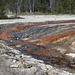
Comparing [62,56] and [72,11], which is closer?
[62,56]

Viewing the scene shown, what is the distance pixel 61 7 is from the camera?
156 feet

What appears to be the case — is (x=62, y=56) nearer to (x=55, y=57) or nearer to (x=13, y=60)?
(x=55, y=57)

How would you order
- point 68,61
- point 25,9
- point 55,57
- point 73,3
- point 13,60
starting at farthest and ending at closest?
1. point 25,9
2. point 73,3
3. point 55,57
4. point 68,61
5. point 13,60

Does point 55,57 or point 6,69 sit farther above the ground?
point 6,69

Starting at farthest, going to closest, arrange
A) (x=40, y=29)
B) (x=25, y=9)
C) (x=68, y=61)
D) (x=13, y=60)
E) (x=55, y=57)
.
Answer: (x=25, y=9) < (x=40, y=29) < (x=55, y=57) < (x=68, y=61) < (x=13, y=60)

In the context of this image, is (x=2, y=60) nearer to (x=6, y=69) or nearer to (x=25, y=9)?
(x=6, y=69)

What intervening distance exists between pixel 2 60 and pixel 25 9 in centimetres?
A: 4968

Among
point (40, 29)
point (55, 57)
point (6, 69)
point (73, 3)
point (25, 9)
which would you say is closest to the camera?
point (6, 69)

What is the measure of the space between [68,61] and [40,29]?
9310mm

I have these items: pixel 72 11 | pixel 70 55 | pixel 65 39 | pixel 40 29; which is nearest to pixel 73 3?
pixel 72 11

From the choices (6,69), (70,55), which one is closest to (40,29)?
(70,55)

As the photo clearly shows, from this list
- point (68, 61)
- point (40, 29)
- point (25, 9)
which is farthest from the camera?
point (25, 9)

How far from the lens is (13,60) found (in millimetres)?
6277

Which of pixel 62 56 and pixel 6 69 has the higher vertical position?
pixel 6 69
